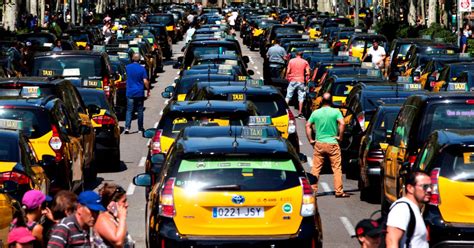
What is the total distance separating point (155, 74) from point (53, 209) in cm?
4042

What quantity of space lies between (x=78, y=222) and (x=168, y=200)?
249cm

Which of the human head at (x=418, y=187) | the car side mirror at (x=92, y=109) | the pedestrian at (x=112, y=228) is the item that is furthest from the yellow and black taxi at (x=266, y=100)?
the human head at (x=418, y=187)

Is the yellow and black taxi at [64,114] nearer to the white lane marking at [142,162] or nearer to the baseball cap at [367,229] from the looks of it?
the white lane marking at [142,162]

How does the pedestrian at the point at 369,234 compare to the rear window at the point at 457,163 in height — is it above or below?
above

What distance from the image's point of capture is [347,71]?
33.1m

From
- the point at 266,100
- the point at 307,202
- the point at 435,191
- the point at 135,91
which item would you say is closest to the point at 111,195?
Result: the point at 307,202

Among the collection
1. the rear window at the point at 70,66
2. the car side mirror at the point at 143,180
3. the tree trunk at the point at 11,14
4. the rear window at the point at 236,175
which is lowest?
the tree trunk at the point at 11,14

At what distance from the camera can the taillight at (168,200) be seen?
13.1 meters

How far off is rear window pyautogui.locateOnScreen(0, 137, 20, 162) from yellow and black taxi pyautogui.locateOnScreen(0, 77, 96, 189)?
284 centimetres

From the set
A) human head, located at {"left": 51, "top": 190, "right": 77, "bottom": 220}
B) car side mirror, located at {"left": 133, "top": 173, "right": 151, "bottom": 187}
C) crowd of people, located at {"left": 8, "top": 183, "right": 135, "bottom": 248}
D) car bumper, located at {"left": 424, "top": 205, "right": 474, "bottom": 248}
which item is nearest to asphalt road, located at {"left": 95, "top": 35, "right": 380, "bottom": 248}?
car side mirror, located at {"left": 133, "top": 173, "right": 151, "bottom": 187}

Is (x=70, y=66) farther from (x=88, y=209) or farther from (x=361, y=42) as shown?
(x=88, y=209)

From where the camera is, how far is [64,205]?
11148 mm

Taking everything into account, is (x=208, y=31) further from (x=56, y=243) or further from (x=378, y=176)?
(x=56, y=243)

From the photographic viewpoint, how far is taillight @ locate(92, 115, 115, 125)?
25406mm
